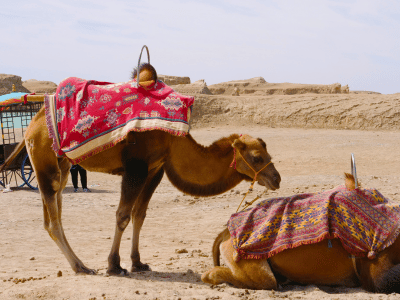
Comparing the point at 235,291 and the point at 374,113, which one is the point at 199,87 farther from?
the point at 235,291

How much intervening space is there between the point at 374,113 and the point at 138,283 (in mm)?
23245

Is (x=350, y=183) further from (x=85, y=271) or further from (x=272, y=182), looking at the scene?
(x=85, y=271)

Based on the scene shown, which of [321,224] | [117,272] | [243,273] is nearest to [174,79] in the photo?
[117,272]

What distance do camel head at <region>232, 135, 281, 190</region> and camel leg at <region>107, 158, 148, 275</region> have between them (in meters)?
1.00

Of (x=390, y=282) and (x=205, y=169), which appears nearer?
(x=390, y=282)

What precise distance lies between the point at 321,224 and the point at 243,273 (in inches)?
31.9

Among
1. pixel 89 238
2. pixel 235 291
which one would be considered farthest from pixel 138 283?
pixel 89 238

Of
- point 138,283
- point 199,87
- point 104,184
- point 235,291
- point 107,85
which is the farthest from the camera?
point 199,87

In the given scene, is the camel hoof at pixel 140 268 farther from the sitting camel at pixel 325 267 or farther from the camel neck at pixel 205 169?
the sitting camel at pixel 325 267

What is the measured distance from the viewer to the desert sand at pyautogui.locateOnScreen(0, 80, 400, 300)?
451 cm

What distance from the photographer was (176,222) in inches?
356

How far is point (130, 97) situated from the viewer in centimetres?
532

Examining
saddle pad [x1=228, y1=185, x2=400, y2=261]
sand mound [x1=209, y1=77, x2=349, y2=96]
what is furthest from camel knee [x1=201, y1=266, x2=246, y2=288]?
sand mound [x1=209, y1=77, x2=349, y2=96]

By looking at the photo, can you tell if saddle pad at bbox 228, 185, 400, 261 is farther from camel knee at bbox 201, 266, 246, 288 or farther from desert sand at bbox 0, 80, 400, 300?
desert sand at bbox 0, 80, 400, 300
